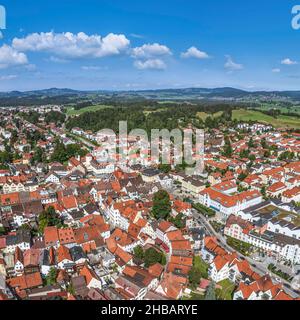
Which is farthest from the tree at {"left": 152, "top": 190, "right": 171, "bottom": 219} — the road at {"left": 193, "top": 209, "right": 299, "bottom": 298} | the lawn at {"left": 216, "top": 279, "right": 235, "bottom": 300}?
the lawn at {"left": 216, "top": 279, "right": 235, "bottom": 300}

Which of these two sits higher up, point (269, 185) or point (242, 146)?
point (242, 146)

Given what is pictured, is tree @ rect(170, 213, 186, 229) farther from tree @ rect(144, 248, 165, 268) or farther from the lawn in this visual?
the lawn

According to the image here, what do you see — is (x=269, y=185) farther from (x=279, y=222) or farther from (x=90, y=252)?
(x=90, y=252)

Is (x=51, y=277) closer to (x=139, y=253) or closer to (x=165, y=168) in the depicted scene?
(x=139, y=253)

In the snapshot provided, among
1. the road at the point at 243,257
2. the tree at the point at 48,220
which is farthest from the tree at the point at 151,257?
the tree at the point at 48,220
